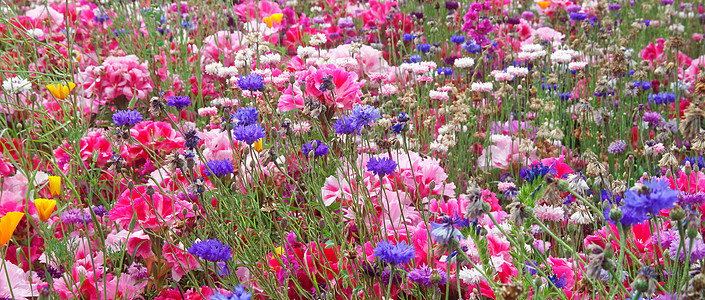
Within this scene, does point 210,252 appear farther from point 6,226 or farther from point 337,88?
point 337,88

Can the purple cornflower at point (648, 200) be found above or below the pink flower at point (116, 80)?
above

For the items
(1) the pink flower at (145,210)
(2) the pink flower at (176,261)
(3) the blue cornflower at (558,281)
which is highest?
(1) the pink flower at (145,210)

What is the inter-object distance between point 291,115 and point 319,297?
1.07m

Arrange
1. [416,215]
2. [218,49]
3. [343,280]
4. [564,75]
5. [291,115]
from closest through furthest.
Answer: [343,280], [416,215], [291,115], [218,49], [564,75]

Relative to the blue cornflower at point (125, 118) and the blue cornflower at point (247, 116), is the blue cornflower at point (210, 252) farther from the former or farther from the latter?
the blue cornflower at point (125, 118)

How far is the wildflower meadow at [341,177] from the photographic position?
3.94 feet

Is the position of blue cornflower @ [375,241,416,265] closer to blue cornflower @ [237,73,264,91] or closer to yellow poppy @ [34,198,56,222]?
blue cornflower @ [237,73,264,91]

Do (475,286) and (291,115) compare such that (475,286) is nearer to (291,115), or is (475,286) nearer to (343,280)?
(343,280)

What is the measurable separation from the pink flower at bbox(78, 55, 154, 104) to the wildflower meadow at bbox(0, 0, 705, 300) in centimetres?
1

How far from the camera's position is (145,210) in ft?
5.43

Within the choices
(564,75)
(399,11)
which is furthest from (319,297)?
(399,11)

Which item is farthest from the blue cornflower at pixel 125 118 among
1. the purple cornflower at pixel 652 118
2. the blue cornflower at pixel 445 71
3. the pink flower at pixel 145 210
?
the purple cornflower at pixel 652 118

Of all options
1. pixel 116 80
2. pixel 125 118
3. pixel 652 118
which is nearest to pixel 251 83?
pixel 125 118

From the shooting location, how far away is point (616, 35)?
334cm
